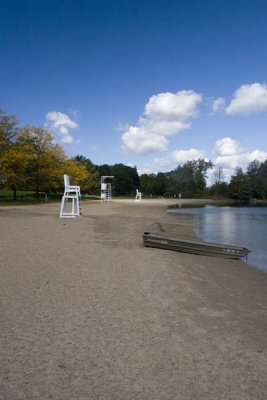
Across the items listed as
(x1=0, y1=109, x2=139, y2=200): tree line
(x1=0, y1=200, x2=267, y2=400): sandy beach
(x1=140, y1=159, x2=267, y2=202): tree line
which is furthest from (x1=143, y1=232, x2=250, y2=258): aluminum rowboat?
(x1=140, y1=159, x2=267, y2=202): tree line

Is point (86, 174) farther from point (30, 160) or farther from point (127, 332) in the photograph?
point (127, 332)

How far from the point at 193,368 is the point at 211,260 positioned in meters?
8.14

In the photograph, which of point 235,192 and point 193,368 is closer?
point 193,368

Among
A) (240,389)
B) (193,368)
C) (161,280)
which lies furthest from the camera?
(161,280)

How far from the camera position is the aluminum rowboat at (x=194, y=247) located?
12328 millimetres

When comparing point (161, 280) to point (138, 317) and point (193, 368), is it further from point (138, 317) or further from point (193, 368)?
point (193, 368)

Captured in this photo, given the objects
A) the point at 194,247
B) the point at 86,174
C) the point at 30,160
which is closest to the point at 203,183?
the point at 86,174

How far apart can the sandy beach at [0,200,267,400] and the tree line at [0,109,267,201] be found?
3150 cm

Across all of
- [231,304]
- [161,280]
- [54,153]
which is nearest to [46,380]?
[231,304]

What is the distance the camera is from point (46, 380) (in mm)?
3426

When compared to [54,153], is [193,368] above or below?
below

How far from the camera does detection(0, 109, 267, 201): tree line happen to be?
3878cm

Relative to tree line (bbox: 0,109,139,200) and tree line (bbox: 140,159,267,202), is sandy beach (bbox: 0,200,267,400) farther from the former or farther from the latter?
tree line (bbox: 140,159,267,202)

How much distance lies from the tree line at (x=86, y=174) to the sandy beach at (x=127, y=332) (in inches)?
1240
